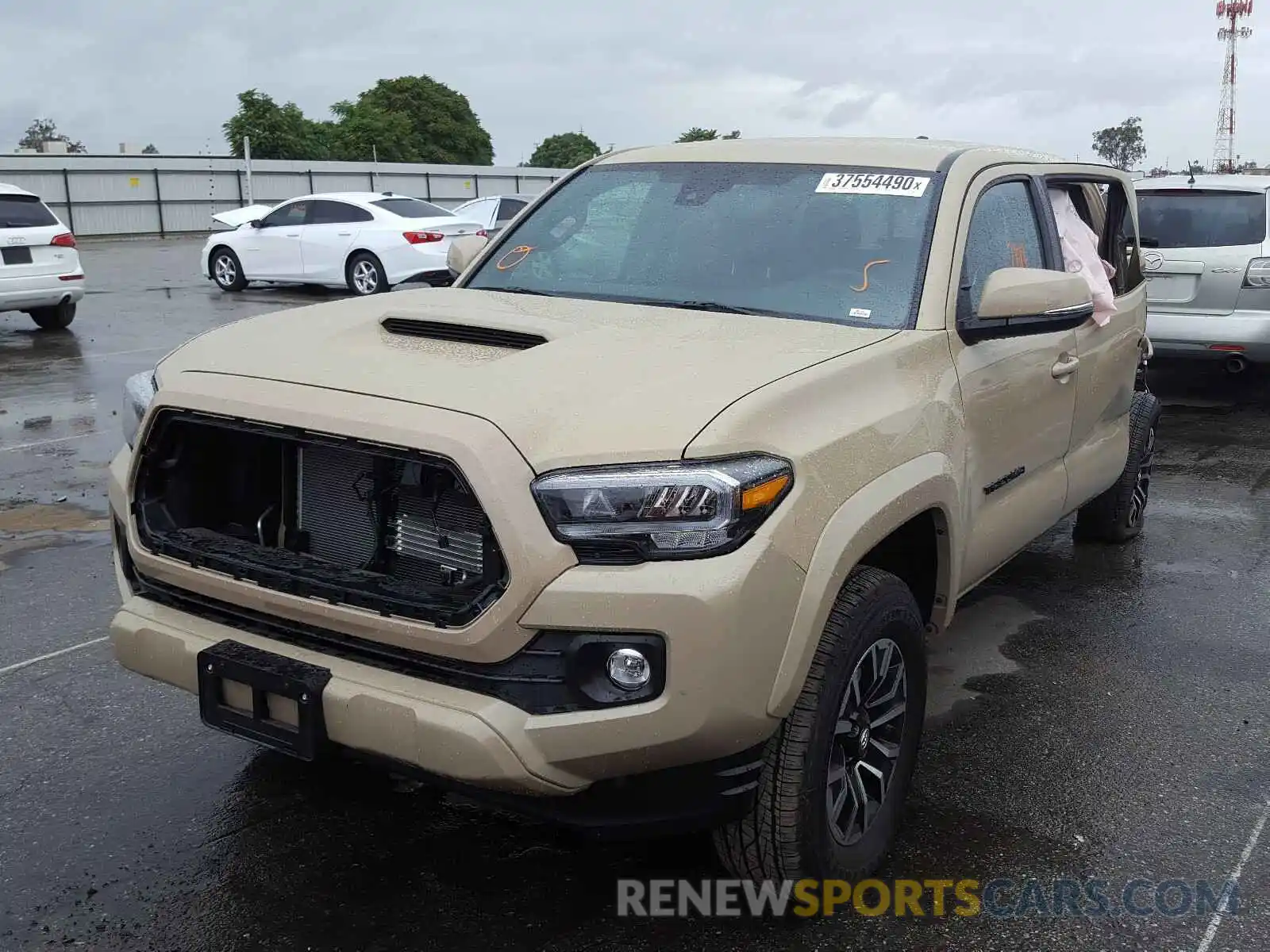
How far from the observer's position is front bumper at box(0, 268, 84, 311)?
13203 millimetres

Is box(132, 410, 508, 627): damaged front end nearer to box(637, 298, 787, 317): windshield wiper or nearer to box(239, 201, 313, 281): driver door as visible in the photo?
box(637, 298, 787, 317): windshield wiper

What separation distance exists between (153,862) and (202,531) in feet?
2.87

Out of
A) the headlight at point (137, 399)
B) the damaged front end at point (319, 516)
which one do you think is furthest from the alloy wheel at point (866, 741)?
the headlight at point (137, 399)

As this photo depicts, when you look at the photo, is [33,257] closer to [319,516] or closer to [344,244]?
[344,244]

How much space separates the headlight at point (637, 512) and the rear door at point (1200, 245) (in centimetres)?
780

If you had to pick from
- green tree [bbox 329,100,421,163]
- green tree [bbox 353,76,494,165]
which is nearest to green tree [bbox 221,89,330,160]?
green tree [bbox 329,100,421,163]

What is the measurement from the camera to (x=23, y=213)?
43.8ft

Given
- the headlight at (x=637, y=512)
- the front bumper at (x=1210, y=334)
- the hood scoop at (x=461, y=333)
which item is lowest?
the front bumper at (x=1210, y=334)

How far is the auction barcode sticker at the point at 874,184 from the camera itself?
4.00 metres

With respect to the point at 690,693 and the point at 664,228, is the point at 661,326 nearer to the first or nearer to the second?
the point at 664,228

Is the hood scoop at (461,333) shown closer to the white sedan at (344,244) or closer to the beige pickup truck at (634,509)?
the beige pickup truck at (634,509)

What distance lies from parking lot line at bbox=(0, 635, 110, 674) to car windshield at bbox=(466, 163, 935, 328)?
2028 millimetres

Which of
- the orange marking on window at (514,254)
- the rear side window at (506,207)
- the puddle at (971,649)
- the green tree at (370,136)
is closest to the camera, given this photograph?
the orange marking on window at (514,254)

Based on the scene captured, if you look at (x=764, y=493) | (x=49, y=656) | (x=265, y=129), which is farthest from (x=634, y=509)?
(x=265, y=129)
